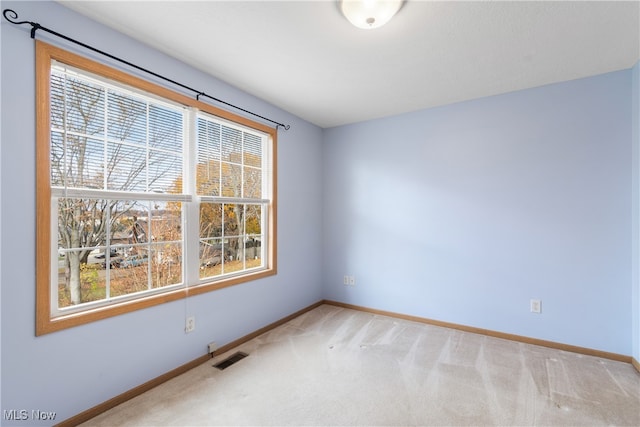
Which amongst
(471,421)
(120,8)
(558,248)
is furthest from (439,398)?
(120,8)

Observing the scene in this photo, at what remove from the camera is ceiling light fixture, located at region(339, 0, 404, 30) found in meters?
1.61

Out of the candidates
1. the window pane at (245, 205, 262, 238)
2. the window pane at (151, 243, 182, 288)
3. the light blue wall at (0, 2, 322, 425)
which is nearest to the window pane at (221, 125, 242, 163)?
the light blue wall at (0, 2, 322, 425)

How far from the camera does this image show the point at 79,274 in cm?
183

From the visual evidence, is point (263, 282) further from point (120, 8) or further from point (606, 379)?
point (606, 379)

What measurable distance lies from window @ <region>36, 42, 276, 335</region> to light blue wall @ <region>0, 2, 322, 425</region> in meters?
0.06

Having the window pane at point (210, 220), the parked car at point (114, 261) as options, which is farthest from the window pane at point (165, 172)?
the parked car at point (114, 261)

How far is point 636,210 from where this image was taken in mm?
2359

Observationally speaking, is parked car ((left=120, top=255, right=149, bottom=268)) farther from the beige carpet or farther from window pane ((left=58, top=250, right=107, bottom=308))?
the beige carpet

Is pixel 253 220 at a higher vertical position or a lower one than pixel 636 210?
lower

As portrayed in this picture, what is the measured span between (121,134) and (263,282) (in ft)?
6.23

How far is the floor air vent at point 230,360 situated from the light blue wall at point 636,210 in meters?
3.34

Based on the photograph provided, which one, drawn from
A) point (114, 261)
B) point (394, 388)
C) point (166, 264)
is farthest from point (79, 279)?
point (394, 388)

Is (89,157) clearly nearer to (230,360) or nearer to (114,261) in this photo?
(114,261)

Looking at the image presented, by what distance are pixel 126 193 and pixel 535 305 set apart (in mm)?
3776
